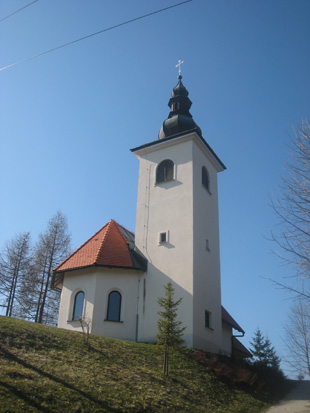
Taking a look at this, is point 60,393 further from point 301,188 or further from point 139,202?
point 139,202

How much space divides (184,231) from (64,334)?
8.88 metres

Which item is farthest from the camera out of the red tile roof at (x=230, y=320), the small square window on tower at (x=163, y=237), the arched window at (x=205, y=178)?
the red tile roof at (x=230, y=320)

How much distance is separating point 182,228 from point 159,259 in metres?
2.08

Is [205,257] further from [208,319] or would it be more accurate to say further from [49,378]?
[49,378]

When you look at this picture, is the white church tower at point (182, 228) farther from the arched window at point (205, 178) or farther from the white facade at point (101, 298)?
A: the white facade at point (101, 298)

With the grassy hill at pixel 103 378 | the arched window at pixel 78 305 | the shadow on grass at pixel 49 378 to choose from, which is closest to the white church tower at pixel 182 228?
the arched window at pixel 78 305

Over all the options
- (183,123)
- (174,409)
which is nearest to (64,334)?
(174,409)

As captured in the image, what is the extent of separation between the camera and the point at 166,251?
22516 mm

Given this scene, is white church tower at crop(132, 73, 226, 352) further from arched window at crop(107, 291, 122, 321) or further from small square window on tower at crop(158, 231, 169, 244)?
arched window at crop(107, 291, 122, 321)

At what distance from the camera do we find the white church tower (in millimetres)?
21062

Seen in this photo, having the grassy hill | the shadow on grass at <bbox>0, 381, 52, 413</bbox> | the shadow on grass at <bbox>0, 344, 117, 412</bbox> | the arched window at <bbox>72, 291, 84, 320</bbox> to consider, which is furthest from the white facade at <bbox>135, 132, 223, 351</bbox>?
the shadow on grass at <bbox>0, 381, 52, 413</bbox>

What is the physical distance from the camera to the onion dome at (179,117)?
26.2 metres

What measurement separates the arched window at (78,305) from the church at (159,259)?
51mm

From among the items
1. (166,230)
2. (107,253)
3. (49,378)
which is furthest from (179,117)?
(49,378)
